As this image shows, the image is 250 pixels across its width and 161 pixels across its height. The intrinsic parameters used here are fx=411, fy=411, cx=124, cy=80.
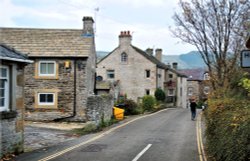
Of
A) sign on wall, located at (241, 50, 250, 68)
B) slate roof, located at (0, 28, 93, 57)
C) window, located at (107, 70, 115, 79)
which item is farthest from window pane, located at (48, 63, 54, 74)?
window, located at (107, 70, 115, 79)

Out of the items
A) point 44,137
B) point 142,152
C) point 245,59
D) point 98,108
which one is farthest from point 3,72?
point 98,108

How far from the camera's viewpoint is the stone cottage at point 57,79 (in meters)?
29.7

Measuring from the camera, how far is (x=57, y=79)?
98.2ft

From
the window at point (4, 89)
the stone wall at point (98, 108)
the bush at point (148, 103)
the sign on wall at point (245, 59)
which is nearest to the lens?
the sign on wall at point (245, 59)

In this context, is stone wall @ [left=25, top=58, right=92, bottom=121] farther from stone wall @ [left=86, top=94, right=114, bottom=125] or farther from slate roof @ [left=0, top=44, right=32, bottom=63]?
slate roof @ [left=0, top=44, right=32, bottom=63]

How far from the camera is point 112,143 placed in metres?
18.2

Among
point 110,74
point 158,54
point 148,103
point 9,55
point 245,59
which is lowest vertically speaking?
point 148,103

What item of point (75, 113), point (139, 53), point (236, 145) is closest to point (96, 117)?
point (75, 113)

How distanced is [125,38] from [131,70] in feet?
15.4

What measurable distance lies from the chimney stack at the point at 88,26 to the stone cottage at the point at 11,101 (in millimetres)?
15691

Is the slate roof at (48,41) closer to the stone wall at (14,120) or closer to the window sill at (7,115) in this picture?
the stone wall at (14,120)

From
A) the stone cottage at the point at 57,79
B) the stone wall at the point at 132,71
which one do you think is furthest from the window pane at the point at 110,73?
the stone cottage at the point at 57,79

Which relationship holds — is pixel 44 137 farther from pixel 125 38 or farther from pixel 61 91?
pixel 125 38

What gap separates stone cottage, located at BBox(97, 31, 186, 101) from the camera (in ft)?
189
